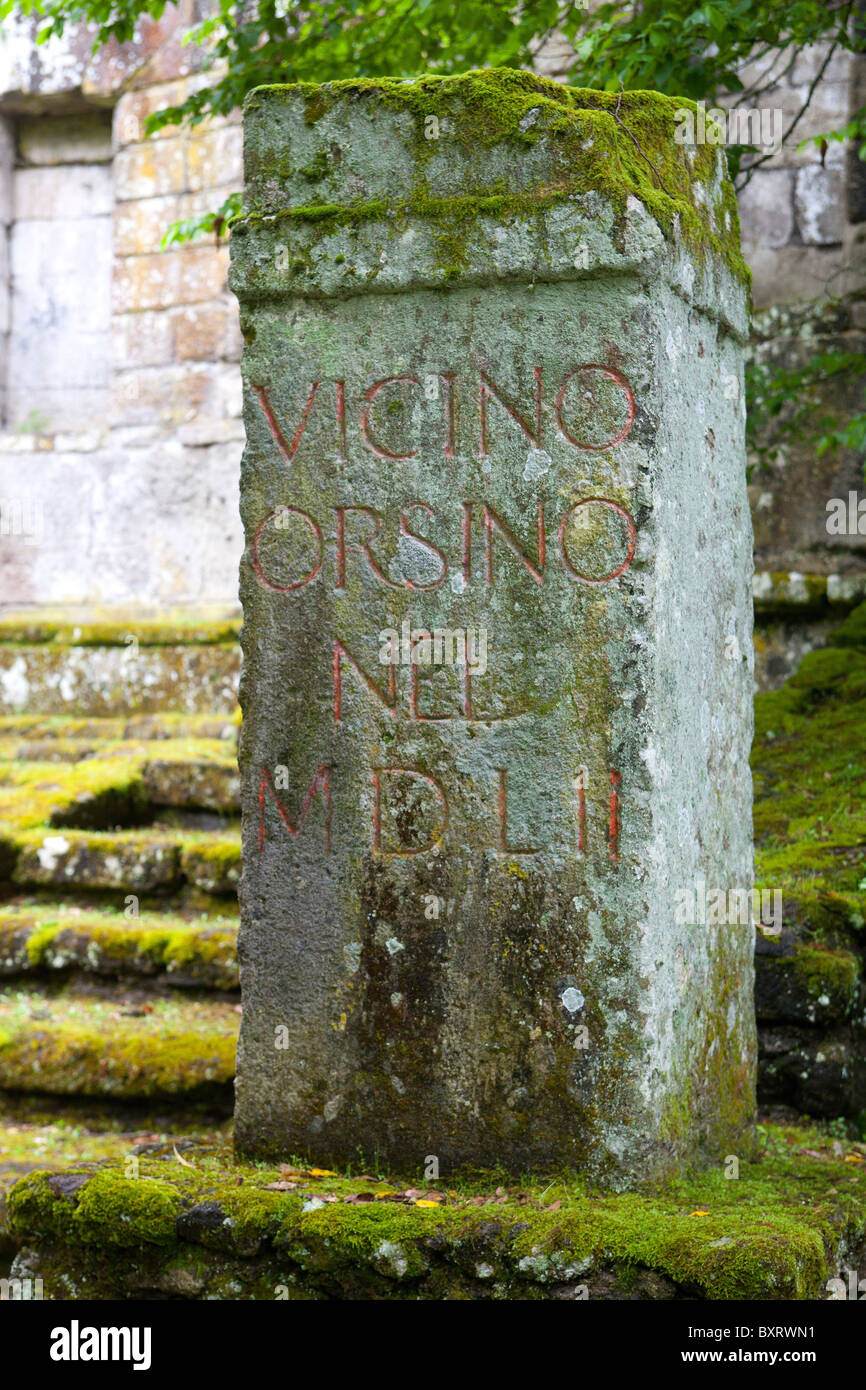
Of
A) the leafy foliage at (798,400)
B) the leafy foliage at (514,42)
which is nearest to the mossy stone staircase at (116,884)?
the leafy foliage at (514,42)

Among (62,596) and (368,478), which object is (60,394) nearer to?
(62,596)

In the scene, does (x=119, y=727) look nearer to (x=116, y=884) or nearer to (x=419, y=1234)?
(x=116, y=884)

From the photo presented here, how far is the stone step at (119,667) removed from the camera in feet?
23.6

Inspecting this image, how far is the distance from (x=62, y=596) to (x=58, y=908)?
126 inches

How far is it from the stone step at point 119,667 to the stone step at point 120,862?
1.65 meters

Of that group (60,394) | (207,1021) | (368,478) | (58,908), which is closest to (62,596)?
(60,394)

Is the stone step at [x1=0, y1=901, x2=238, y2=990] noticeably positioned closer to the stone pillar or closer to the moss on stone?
the stone pillar

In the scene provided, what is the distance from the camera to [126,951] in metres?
5.08

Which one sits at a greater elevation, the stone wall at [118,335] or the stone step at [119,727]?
the stone wall at [118,335]

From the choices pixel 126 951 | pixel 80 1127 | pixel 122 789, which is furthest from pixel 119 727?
pixel 80 1127

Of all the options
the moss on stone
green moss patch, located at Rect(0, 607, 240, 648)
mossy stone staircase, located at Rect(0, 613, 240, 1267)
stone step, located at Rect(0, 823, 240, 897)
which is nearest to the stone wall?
green moss patch, located at Rect(0, 607, 240, 648)

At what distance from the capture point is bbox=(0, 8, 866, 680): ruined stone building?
26.5 ft

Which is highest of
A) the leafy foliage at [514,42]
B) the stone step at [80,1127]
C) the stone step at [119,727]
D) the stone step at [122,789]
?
the leafy foliage at [514,42]

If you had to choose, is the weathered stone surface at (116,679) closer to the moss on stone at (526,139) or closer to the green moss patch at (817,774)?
the green moss patch at (817,774)
